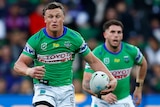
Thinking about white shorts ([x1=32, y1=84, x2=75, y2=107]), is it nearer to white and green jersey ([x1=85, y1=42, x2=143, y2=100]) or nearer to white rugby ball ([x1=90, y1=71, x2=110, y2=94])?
white rugby ball ([x1=90, y1=71, x2=110, y2=94])

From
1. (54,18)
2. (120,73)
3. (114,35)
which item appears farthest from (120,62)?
(54,18)

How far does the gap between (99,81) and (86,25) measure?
8.14 m

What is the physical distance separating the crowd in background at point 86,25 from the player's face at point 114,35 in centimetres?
493

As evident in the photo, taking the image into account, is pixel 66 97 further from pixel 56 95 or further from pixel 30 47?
pixel 30 47

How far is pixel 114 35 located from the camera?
12.0 meters

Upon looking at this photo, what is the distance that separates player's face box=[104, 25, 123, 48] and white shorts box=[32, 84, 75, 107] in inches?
69.5

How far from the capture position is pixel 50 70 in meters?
10.5

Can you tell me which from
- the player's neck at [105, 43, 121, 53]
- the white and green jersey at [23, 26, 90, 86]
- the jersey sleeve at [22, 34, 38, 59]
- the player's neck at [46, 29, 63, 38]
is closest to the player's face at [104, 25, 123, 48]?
the player's neck at [105, 43, 121, 53]

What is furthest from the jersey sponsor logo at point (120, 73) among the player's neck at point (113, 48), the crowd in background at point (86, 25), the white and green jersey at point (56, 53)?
the crowd in background at point (86, 25)

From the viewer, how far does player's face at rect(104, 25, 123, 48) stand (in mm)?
12023

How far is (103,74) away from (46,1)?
9037 mm

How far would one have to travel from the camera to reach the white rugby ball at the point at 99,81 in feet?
33.6

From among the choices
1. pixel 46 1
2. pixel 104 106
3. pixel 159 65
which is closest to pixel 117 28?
pixel 104 106

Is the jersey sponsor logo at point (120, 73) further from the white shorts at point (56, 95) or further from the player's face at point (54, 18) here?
the player's face at point (54, 18)
